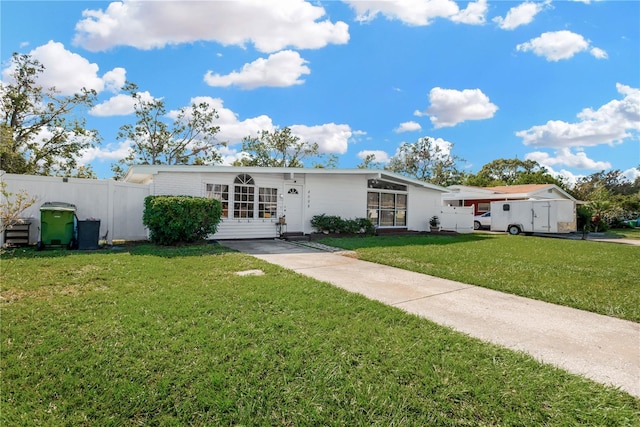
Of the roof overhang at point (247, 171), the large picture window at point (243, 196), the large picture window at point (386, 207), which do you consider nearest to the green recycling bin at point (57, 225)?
the roof overhang at point (247, 171)

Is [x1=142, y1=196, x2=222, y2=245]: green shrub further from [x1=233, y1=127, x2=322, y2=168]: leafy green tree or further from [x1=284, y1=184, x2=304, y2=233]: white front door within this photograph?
[x1=233, y1=127, x2=322, y2=168]: leafy green tree

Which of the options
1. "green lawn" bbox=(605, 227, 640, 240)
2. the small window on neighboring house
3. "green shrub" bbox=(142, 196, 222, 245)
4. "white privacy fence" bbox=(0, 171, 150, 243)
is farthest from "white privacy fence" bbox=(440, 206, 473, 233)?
"white privacy fence" bbox=(0, 171, 150, 243)

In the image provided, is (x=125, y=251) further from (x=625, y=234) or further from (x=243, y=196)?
(x=625, y=234)

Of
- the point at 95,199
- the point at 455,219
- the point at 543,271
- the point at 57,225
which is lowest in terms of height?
the point at 543,271

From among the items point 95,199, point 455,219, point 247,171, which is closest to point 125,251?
point 95,199

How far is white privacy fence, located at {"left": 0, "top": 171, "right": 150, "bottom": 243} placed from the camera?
8766 mm

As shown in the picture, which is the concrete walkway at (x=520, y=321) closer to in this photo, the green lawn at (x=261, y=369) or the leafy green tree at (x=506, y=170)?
the green lawn at (x=261, y=369)

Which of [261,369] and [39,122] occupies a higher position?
[39,122]

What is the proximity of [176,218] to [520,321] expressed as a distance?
8350 mm

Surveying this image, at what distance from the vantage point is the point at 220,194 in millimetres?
11914

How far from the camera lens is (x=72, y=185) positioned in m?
9.40

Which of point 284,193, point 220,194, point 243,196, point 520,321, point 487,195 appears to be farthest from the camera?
point 487,195

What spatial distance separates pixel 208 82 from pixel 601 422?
18141 mm

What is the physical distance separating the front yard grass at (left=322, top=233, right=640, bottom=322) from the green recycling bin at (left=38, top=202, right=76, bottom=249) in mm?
7467
